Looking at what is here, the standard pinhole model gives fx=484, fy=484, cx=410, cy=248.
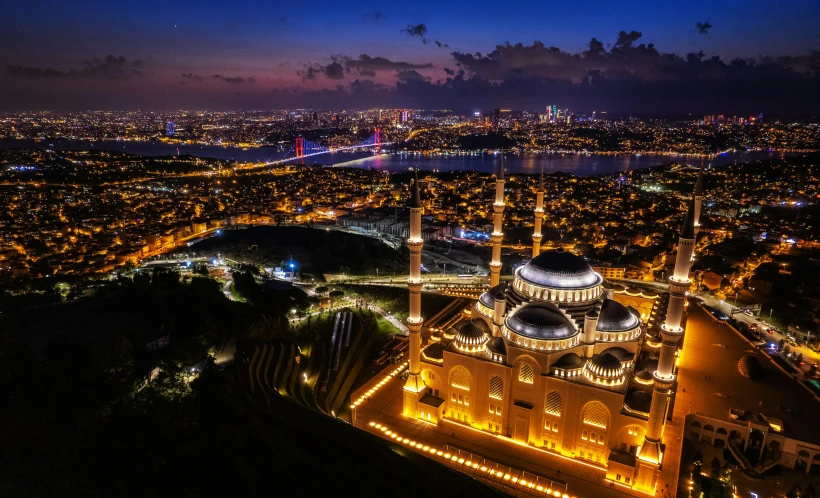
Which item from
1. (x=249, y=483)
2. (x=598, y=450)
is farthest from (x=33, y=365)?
(x=598, y=450)

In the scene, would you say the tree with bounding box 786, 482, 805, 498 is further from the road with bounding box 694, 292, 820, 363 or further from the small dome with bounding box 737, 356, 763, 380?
the road with bounding box 694, 292, 820, 363

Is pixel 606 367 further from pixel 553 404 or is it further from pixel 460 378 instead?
pixel 460 378

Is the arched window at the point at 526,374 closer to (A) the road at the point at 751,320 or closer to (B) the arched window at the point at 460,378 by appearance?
(B) the arched window at the point at 460,378

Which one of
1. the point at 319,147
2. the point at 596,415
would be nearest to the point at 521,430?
the point at 596,415

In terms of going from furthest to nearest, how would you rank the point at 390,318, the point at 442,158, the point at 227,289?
the point at 442,158, the point at 227,289, the point at 390,318

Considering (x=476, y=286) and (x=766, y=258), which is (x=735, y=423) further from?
(x=766, y=258)

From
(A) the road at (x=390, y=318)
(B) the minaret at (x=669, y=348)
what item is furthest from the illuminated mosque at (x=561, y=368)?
(A) the road at (x=390, y=318)

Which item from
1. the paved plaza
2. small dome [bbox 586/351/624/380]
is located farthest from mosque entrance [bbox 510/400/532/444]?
small dome [bbox 586/351/624/380]
